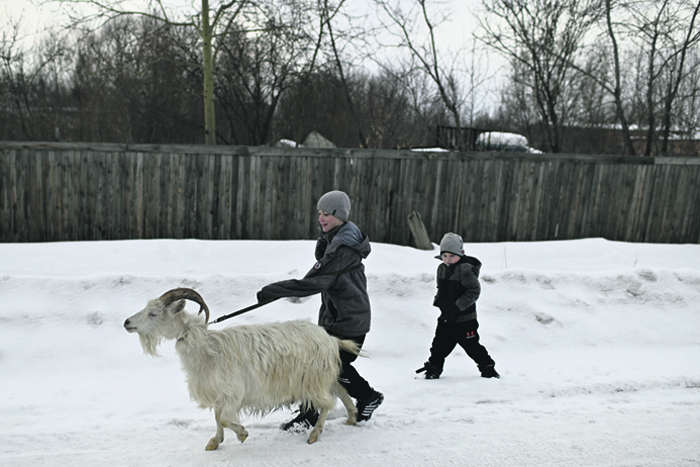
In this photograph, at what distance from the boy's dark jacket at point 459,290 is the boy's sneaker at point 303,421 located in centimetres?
175

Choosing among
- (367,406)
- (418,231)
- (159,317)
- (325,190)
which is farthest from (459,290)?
(325,190)

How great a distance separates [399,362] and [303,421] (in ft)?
6.18

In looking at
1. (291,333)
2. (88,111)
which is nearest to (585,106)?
(291,333)

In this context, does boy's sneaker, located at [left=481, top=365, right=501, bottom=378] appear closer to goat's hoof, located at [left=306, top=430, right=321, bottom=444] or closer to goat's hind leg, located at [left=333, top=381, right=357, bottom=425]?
goat's hind leg, located at [left=333, top=381, right=357, bottom=425]

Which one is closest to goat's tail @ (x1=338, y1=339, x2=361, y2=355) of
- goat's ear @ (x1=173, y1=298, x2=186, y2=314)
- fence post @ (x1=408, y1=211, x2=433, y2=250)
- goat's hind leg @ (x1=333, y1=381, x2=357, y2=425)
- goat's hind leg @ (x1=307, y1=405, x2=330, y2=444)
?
goat's hind leg @ (x1=333, y1=381, x2=357, y2=425)

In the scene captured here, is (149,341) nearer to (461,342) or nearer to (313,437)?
(313,437)

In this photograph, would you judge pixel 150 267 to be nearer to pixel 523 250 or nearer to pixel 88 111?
pixel 523 250

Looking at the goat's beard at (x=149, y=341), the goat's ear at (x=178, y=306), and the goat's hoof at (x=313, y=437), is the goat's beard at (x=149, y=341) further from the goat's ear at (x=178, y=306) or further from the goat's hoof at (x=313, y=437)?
the goat's hoof at (x=313, y=437)

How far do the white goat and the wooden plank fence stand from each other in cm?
522

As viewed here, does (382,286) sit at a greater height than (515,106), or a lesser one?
lesser

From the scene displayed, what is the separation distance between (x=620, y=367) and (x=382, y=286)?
288 centimetres

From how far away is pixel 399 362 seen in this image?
17.9ft

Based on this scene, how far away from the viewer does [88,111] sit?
17.4 metres

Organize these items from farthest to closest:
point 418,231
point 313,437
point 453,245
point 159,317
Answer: point 418,231
point 453,245
point 313,437
point 159,317
